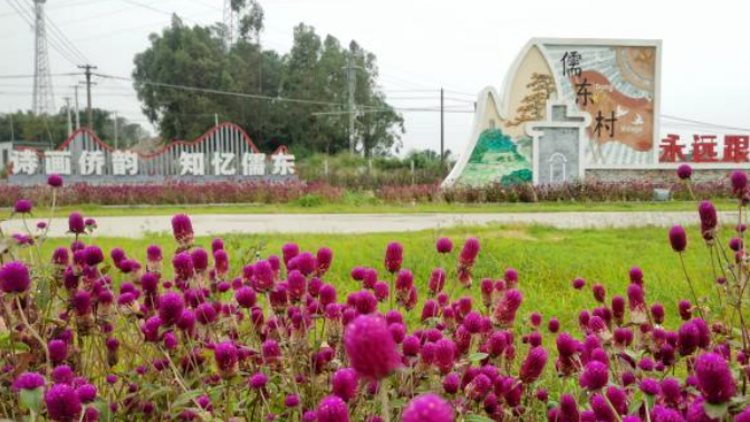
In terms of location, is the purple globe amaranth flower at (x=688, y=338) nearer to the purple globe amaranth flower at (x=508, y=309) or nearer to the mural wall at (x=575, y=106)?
the purple globe amaranth flower at (x=508, y=309)

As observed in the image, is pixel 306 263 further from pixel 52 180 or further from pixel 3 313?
pixel 52 180

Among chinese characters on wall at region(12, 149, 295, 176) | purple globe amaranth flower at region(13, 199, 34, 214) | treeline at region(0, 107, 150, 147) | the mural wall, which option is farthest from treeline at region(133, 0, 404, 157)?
purple globe amaranth flower at region(13, 199, 34, 214)

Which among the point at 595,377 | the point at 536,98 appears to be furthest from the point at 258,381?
the point at 536,98

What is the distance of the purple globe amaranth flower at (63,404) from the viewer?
3.12 feet

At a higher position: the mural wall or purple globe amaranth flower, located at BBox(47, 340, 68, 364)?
the mural wall

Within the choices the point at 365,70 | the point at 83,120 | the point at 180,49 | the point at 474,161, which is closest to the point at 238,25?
the point at 180,49

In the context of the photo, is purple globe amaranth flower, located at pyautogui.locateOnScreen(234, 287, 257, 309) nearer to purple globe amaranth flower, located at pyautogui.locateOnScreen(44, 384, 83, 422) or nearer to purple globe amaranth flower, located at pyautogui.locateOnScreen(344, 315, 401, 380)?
purple globe amaranth flower, located at pyautogui.locateOnScreen(44, 384, 83, 422)

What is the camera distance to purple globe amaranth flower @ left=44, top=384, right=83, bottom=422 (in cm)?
95

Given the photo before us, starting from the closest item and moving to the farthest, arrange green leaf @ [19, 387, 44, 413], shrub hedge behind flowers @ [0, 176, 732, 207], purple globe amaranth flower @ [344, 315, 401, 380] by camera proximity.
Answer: purple globe amaranth flower @ [344, 315, 401, 380] < green leaf @ [19, 387, 44, 413] < shrub hedge behind flowers @ [0, 176, 732, 207]

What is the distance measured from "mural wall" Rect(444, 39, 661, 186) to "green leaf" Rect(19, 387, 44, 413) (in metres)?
16.8

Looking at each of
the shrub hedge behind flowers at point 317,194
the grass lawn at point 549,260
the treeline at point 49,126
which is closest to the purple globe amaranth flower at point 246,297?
the grass lawn at point 549,260

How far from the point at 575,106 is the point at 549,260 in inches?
→ 589

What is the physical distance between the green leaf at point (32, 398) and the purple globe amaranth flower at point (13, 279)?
0.99 ft

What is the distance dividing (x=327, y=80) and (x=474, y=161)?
32.5 meters
